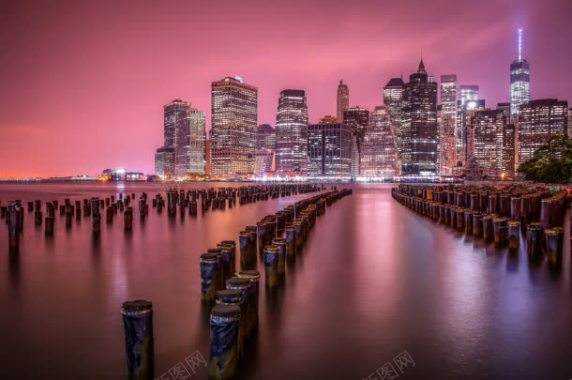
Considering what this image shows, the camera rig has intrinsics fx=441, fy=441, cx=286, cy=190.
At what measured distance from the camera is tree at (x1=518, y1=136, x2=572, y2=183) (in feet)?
152

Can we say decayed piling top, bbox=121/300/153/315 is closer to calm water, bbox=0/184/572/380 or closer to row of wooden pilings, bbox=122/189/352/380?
row of wooden pilings, bbox=122/189/352/380

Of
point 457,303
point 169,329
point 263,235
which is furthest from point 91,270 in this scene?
point 457,303

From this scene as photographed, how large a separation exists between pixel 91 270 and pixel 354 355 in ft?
30.9

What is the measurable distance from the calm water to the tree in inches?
1466

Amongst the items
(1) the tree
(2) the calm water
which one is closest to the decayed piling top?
(2) the calm water

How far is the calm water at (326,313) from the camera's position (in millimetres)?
6512

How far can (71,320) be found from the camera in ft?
27.9

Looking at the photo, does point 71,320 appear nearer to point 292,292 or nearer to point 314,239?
point 292,292

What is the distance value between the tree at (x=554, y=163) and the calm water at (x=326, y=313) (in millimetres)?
37246

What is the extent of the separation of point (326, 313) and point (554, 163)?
5136 cm

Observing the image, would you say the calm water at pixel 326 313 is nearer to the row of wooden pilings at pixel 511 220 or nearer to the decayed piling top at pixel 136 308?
the row of wooden pilings at pixel 511 220

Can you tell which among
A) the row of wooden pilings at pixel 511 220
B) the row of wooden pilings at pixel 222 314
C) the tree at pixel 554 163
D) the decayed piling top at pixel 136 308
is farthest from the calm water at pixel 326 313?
the tree at pixel 554 163

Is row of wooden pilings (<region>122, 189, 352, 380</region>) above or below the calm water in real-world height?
above

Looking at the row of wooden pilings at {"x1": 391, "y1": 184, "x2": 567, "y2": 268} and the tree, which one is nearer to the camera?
the row of wooden pilings at {"x1": 391, "y1": 184, "x2": 567, "y2": 268}
